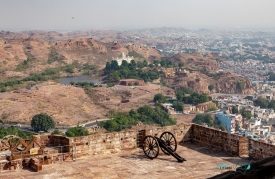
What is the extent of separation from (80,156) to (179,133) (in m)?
3.74

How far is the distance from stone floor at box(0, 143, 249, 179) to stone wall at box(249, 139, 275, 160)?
35 cm

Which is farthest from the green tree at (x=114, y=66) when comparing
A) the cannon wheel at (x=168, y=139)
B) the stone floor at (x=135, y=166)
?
the stone floor at (x=135, y=166)

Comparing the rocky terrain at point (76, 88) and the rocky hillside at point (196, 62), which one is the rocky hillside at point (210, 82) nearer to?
the rocky terrain at point (76, 88)

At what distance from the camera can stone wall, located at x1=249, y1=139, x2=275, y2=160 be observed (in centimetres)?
1116

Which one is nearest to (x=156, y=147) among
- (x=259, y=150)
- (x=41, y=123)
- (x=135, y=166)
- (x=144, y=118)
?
(x=135, y=166)

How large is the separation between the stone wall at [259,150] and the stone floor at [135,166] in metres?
0.35

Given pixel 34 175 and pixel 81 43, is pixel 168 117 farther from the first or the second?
pixel 81 43

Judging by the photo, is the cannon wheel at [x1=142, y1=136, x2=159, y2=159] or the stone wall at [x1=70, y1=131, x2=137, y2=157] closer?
the cannon wheel at [x1=142, y1=136, x2=159, y2=159]

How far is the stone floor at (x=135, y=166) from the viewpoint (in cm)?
1004

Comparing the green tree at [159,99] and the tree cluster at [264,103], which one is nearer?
the green tree at [159,99]

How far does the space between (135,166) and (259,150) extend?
12.0 ft

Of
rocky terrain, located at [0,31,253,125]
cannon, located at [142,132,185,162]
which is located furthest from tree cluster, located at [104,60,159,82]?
cannon, located at [142,132,185,162]

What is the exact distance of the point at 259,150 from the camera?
1145cm

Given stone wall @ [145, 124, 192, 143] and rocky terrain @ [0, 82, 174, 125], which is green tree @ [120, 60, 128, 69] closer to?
rocky terrain @ [0, 82, 174, 125]
